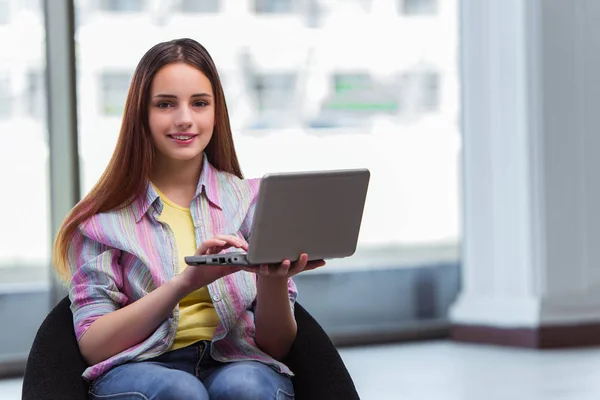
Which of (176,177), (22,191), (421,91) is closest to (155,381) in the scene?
(176,177)

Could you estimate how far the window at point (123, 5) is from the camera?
4.18m

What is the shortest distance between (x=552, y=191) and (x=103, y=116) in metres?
1.83

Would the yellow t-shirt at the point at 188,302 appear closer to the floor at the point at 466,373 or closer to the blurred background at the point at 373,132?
the floor at the point at 466,373

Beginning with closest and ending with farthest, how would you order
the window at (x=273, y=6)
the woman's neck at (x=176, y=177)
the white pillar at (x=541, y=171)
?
the woman's neck at (x=176, y=177), the white pillar at (x=541, y=171), the window at (x=273, y=6)

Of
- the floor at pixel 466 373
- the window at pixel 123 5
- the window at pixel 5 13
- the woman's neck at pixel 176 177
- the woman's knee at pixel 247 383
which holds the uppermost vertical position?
the window at pixel 123 5

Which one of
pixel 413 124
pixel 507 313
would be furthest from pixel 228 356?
pixel 413 124

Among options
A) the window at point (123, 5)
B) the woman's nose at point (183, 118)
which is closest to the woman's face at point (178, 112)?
the woman's nose at point (183, 118)

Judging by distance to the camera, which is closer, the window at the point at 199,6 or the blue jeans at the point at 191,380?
the blue jeans at the point at 191,380

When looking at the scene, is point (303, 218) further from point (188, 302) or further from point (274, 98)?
point (274, 98)

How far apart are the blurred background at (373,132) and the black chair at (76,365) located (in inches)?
73.5

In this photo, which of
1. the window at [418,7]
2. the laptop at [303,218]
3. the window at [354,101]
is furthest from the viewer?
the window at [418,7]

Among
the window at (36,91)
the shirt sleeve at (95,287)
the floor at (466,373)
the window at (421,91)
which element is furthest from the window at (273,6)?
the shirt sleeve at (95,287)

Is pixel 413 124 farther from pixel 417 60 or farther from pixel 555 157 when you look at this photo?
pixel 555 157

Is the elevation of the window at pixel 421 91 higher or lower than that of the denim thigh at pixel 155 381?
higher
